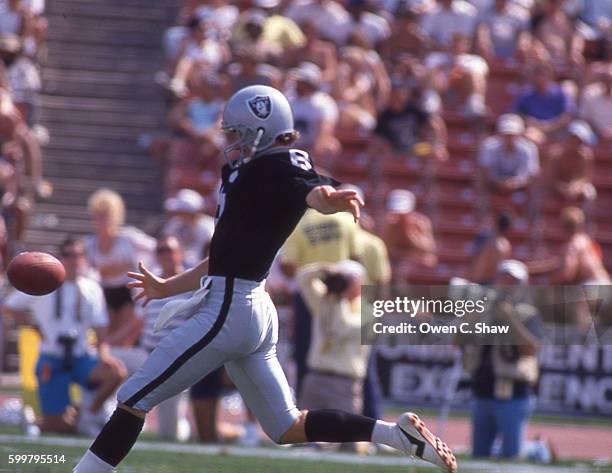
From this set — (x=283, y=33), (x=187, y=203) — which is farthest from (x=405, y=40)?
(x=187, y=203)

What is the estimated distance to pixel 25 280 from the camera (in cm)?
695

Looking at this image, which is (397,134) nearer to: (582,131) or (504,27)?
(582,131)

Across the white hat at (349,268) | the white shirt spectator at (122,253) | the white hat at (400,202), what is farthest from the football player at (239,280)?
the white hat at (400,202)

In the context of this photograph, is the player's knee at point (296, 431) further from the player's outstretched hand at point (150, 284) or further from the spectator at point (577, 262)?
the spectator at point (577, 262)

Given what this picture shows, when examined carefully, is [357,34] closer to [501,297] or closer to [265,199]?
[501,297]

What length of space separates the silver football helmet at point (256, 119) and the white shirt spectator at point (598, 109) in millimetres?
10358

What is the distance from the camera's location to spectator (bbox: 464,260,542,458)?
35.1 feet

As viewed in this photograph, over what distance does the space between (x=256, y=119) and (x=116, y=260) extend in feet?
21.2

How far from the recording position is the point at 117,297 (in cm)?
1217

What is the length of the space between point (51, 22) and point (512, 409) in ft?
29.9

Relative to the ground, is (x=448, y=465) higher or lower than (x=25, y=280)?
lower

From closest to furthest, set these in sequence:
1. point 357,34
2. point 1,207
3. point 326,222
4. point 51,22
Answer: point 326,222, point 1,207, point 357,34, point 51,22

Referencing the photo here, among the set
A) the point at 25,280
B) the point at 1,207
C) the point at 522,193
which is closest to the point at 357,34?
the point at 522,193

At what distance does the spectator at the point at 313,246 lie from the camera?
A: 11.6 metres
